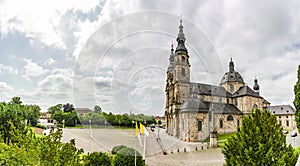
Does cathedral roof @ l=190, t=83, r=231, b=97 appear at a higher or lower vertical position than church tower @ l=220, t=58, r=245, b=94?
lower

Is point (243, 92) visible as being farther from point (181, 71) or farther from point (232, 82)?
point (181, 71)

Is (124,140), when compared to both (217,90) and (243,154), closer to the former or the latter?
(243,154)

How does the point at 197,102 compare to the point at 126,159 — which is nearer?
the point at 126,159

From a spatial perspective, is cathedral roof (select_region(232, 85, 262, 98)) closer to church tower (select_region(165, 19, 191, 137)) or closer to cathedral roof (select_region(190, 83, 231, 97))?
cathedral roof (select_region(190, 83, 231, 97))

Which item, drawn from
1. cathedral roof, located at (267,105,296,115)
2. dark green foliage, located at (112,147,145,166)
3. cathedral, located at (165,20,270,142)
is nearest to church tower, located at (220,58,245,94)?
cathedral, located at (165,20,270,142)

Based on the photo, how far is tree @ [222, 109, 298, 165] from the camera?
795 centimetres

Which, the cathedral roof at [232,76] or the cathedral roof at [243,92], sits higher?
the cathedral roof at [232,76]

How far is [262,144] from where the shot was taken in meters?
7.99

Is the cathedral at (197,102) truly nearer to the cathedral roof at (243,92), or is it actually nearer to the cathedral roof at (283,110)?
the cathedral roof at (243,92)

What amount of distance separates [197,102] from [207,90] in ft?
32.8

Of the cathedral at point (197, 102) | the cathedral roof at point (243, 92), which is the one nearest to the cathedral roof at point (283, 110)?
the cathedral at point (197, 102)

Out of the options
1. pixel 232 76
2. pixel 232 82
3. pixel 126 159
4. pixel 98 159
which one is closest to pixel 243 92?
pixel 232 82

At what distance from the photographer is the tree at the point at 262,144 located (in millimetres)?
7953

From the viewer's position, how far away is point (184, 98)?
3778 centimetres
